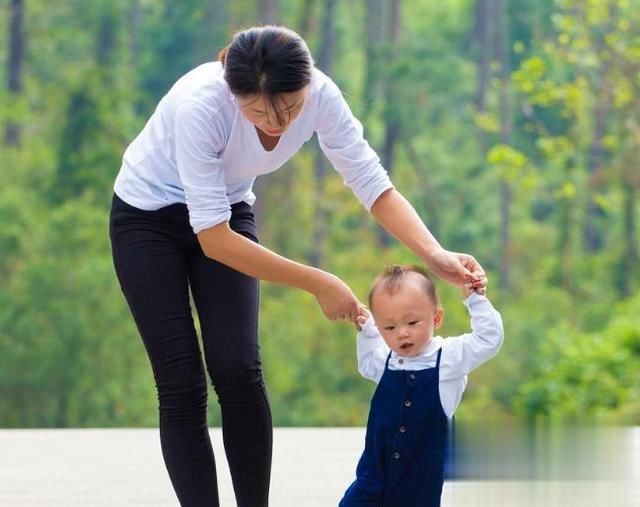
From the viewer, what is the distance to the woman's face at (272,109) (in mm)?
2957

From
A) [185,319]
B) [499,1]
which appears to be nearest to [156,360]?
[185,319]

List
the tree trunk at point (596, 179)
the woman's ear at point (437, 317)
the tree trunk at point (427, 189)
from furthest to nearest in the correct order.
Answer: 1. the tree trunk at point (427, 189)
2. the tree trunk at point (596, 179)
3. the woman's ear at point (437, 317)

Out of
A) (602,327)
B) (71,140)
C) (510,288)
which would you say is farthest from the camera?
(510,288)

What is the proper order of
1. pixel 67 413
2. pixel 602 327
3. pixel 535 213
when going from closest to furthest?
1. pixel 67 413
2. pixel 602 327
3. pixel 535 213

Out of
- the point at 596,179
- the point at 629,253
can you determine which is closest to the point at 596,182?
the point at 596,179

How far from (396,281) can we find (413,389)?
226 millimetres

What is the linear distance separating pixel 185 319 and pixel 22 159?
56.0 ft

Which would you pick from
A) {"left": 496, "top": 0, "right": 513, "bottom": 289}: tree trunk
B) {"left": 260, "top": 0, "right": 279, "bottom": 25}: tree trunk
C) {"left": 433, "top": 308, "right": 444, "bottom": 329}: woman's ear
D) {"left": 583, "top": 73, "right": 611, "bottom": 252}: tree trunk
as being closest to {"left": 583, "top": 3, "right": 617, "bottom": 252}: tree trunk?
{"left": 583, "top": 73, "right": 611, "bottom": 252}: tree trunk

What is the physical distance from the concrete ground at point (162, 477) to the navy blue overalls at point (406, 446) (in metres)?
0.07

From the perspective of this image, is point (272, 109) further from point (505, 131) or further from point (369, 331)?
point (505, 131)

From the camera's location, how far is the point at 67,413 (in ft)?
51.8

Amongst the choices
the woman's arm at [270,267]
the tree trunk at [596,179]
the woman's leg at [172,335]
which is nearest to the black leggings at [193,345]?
the woman's leg at [172,335]

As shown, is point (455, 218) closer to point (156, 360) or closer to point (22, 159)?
point (22, 159)

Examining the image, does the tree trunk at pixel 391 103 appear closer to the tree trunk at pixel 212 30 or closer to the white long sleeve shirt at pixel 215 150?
the tree trunk at pixel 212 30
